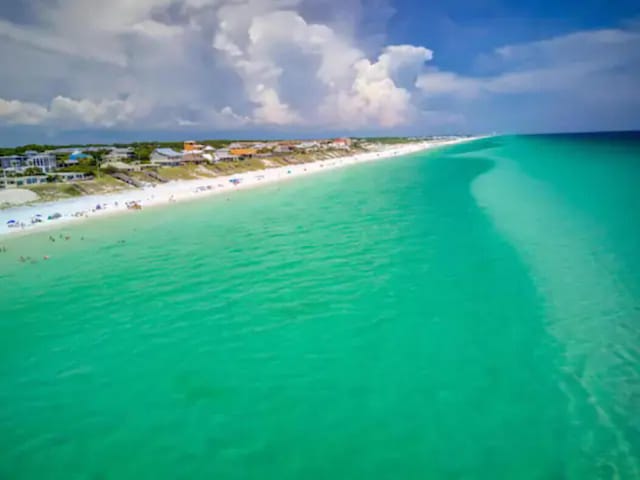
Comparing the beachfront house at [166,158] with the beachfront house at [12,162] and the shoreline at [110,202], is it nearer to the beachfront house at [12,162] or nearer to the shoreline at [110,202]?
the shoreline at [110,202]

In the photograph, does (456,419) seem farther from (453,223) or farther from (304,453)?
(453,223)

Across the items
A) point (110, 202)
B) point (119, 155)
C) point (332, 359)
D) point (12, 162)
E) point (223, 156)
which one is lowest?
point (332, 359)

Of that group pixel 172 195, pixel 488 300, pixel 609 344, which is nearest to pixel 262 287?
pixel 488 300

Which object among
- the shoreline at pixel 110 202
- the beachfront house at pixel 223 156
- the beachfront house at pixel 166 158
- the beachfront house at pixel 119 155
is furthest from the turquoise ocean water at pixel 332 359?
the beachfront house at pixel 223 156

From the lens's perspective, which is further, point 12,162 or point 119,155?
point 119,155

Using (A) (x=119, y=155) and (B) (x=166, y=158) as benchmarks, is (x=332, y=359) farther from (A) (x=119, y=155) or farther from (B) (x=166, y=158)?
(A) (x=119, y=155)

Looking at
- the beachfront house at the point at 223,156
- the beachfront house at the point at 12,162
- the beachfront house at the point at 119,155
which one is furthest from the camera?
the beachfront house at the point at 223,156

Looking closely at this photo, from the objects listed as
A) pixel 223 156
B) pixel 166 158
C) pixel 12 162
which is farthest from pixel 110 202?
pixel 223 156

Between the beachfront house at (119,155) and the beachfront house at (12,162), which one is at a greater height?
the beachfront house at (119,155)
